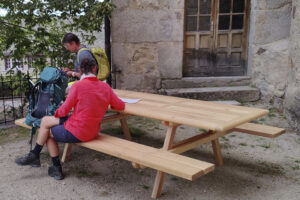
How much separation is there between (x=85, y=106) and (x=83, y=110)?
0.13 feet

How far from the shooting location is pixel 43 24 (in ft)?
16.9

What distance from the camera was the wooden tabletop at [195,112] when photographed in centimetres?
258

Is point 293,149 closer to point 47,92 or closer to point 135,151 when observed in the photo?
point 135,151

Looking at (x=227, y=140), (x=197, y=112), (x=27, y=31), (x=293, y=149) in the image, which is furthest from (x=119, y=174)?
(x=27, y=31)

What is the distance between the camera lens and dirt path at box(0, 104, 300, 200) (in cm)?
294

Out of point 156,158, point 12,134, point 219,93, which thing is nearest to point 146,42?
point 219,93

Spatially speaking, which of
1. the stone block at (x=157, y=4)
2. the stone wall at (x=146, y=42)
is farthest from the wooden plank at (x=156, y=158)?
the stone block at (x=157, y=4)

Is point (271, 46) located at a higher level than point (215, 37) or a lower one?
lower

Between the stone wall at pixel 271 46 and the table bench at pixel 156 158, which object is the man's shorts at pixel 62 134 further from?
the stone wall at pixel 271 46

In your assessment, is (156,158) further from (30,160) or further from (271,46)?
(271,46)

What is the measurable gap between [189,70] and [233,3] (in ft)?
4.88

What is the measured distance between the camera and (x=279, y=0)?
575 centimetres

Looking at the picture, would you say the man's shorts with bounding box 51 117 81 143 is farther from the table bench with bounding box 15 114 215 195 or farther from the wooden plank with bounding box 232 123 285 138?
the wooden plank with bounding box 232 123 285 138

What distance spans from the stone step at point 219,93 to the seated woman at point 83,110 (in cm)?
301
